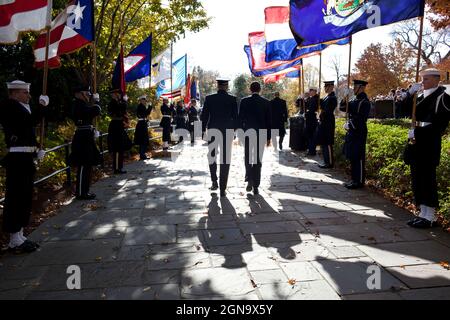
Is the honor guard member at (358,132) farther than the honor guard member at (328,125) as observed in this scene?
No

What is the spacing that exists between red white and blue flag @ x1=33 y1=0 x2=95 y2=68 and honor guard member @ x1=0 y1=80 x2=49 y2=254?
5.85 ft

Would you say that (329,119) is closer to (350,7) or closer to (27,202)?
(350,7)

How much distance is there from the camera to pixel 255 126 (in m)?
7.46

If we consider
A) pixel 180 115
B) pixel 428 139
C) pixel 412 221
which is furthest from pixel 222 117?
pixel 180 115

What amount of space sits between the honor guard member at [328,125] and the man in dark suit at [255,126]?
268 centimetres

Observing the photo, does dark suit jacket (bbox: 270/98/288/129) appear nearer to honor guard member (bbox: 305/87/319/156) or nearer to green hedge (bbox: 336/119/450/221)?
honor guard member (bbox: 305/87/319/156)

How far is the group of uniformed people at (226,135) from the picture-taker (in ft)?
15.5

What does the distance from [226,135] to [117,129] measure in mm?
3460

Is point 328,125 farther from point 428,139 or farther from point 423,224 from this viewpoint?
point 423,224

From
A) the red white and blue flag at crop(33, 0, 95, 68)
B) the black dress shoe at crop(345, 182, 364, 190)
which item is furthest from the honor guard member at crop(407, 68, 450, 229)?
the red white and blue flag at crop(33, 0, 95, 68)

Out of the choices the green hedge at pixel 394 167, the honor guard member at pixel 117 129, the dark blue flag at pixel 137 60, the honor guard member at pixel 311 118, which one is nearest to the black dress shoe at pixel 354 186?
the green hedge at pixel 394 167

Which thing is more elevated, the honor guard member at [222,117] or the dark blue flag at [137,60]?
the dark blue flag at [137,60]

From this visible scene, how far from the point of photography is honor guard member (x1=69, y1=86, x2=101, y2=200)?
6969 mm

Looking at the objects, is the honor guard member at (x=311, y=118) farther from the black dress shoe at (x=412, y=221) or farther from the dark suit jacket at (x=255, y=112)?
the black dress shoe at (x=412, y=221)
